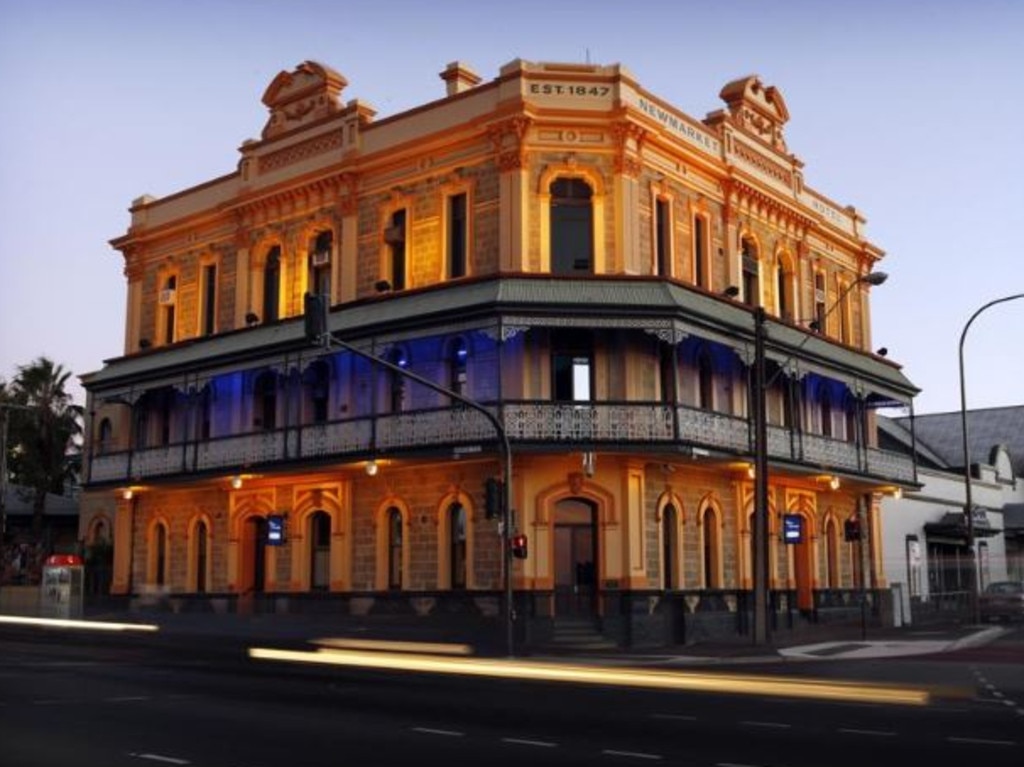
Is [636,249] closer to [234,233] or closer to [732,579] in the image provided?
[732,579]

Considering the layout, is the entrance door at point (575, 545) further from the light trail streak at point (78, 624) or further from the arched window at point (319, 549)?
the light trail streak at point (78, 624)

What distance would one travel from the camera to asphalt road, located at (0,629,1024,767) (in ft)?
38.8

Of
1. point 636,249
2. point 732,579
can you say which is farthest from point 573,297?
point 732,579

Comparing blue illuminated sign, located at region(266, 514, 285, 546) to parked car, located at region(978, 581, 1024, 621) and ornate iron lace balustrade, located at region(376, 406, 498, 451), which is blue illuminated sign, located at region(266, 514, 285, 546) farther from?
parked car, located at region(978, 581, 1024, 621)

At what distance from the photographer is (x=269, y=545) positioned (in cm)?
3488

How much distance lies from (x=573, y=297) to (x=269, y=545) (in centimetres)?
1203

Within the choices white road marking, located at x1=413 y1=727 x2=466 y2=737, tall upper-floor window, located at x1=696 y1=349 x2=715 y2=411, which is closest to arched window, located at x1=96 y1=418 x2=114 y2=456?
tall upper-floor window, located at x1=696 y1=349 x2=715 y2=411

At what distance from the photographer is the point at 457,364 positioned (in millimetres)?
31828

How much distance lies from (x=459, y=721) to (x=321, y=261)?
22767 mm

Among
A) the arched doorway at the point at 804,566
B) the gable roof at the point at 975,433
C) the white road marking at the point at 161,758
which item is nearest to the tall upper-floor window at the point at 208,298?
the arched doorway at the point at 804,566

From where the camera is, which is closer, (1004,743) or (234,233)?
(1004,743)

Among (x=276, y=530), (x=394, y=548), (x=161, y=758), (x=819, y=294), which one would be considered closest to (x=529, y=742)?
(x=161, y=758)

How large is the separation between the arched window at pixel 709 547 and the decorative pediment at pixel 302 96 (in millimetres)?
15809

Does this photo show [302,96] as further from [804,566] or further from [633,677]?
[633,677]
